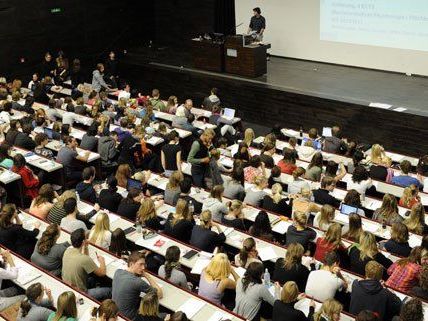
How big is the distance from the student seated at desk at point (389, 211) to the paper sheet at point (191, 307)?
3104 mm

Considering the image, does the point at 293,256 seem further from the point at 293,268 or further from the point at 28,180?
the point at 28,180

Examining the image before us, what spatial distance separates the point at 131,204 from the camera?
783 cm

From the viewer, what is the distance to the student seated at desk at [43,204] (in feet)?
25.5

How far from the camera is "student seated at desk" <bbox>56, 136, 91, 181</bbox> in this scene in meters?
10.1

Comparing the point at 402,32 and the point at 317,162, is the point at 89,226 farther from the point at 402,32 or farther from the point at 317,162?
the point at 402,32

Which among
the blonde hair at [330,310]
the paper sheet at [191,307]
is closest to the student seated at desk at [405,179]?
the blonde hair at [330,310]

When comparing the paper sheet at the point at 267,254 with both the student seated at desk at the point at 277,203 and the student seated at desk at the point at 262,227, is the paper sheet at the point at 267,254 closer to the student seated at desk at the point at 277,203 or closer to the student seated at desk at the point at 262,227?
the student seated at desk at the point at 262,227

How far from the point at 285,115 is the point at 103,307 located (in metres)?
9.77

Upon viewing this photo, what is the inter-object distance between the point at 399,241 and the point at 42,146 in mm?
6702

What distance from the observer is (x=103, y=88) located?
1491 centimetres

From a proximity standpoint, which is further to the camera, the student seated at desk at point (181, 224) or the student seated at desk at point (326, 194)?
the student seated at desk at point (326, 194)

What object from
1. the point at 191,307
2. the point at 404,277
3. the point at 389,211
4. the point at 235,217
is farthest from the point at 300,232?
the point at 191,307

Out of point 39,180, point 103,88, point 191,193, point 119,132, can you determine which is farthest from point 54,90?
point 191,193

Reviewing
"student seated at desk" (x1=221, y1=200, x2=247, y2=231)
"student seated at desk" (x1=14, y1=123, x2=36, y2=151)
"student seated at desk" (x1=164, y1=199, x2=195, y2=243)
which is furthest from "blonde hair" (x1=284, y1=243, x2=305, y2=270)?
"student seated at desk" (x1=14, y1=123, x2=36, y2=151)
